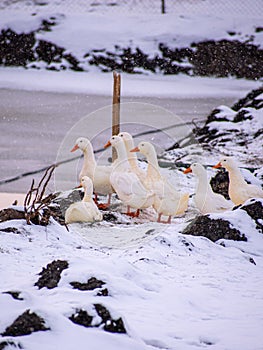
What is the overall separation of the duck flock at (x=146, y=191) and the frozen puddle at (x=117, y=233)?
13 cm

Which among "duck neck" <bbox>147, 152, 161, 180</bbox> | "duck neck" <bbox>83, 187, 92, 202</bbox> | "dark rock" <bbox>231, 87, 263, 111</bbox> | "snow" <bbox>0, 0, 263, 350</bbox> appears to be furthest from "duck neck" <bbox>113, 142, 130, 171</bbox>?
"dark rock" <bbox>231, 87, 263, 111</bbox>

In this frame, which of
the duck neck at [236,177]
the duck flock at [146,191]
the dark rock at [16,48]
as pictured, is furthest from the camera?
the dark rock at [16,48]

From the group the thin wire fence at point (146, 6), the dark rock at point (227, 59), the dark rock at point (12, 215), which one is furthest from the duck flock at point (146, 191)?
the thin wire fence at point (146, 6)

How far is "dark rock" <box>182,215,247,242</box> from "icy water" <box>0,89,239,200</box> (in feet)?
6.25

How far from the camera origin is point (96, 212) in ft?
15.4

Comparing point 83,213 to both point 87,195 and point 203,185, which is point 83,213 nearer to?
point 87,195

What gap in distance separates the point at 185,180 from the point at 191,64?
7.76 metres

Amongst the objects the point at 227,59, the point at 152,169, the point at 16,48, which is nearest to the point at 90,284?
the point at 152,169

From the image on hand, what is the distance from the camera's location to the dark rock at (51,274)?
10.4ft

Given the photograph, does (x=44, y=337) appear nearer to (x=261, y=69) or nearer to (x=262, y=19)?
(x=261, y=69)

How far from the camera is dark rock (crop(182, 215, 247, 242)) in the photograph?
420 centimetres

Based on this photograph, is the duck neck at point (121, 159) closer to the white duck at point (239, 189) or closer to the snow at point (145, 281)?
the snow at point (145, 281)

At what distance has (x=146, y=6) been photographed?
17.4 metres

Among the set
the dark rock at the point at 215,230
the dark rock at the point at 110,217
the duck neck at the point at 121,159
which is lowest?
the dark rock at the point at 110,217
